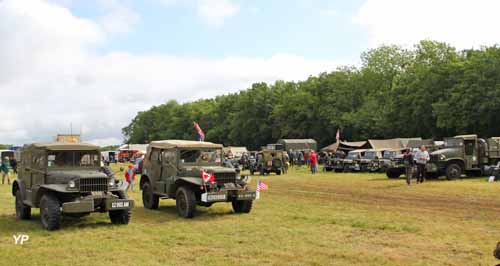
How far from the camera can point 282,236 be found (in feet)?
33.8

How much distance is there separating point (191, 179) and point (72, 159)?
113 inches

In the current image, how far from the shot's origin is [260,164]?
33.2 metres

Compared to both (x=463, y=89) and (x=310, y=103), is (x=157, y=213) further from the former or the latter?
(x=310, y=103)

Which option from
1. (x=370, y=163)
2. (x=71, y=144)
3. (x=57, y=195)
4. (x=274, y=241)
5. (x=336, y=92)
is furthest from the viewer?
(x=336, y=92)

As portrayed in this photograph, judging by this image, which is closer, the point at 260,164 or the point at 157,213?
the point at 157,213

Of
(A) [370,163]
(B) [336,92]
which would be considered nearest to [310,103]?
(B) [336,92]

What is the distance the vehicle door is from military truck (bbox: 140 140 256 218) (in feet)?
48.9

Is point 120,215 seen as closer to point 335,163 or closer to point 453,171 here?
point 453,171

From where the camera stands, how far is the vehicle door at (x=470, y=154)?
81.9ft

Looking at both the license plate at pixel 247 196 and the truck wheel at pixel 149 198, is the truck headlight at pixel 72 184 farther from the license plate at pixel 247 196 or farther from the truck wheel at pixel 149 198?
the license plate at pixel 247 196

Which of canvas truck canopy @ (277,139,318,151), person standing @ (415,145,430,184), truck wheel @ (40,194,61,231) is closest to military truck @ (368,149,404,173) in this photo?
person standing @ (415,145,430,184)

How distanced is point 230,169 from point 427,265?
6.74 m

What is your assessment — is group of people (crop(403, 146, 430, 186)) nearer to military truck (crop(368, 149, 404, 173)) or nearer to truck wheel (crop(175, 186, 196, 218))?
military truck (crop(368, 149, 404, 173))

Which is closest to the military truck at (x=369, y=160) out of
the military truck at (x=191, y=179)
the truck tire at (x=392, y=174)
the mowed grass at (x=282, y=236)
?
the truck tire at (x=392, y=174)
